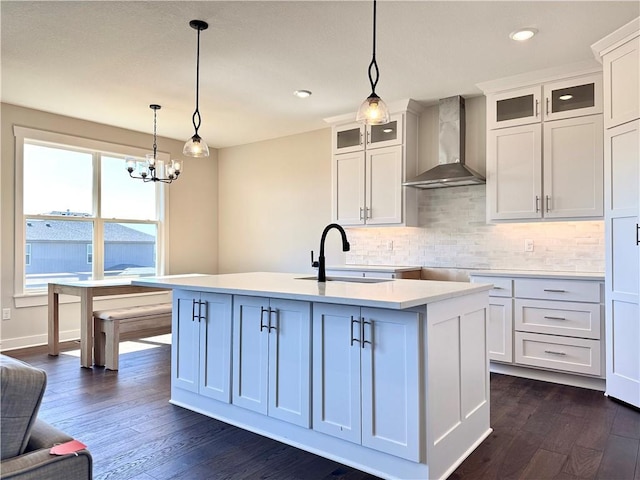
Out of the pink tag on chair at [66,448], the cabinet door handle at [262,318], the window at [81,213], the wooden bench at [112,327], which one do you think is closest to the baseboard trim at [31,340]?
the window at [81,213]

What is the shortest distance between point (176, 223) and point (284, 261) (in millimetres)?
1695

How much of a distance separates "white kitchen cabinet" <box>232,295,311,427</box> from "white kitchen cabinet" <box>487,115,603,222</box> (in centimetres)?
256

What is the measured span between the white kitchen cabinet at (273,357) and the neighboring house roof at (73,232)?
11.8 feet

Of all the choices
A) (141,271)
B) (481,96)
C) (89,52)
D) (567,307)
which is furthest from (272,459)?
(141,271)

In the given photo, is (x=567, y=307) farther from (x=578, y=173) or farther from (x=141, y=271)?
(x=141, y=271)

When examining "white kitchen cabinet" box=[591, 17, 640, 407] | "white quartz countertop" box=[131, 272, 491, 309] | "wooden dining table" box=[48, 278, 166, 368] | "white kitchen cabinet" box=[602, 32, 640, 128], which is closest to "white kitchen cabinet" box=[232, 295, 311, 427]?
"white quartz countertop" box=[131, 272, 491, 309]

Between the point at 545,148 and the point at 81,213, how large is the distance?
16.9 feet

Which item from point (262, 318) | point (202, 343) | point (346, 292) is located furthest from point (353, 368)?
point (202, 343)

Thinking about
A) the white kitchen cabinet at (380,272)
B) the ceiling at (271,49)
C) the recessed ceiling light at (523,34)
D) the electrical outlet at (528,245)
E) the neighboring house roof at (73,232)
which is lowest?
the white kitchen cabinet at (380,272)

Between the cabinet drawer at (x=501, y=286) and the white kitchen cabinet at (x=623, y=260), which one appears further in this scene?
the cabinet drawer at (x=501, y=286)

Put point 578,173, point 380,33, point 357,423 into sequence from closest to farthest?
point 357,423 → point 380,33 → point 578,173

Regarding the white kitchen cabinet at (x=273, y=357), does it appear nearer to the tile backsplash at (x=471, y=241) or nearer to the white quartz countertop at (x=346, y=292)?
the white quartz countertop at (x=346, y=292)

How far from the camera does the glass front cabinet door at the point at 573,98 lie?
3650mm

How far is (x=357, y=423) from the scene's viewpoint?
2195 mm
